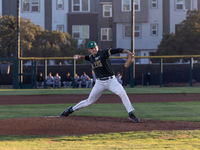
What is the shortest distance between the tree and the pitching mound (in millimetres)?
25448

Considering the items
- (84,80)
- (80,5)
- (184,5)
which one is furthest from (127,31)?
(84,80)

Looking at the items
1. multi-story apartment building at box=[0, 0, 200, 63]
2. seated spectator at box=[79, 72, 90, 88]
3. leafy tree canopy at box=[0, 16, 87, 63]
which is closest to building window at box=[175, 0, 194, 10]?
multi-story apartment building at box=[0, 0, 200, 63]

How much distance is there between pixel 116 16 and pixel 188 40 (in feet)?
32.3

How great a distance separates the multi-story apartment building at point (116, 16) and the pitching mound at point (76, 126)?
31558 mm

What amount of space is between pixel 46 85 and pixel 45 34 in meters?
10.5

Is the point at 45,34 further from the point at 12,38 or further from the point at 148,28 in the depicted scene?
the point at 148,28

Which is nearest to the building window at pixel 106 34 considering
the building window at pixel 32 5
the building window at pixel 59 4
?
the building window at pixel 59 4

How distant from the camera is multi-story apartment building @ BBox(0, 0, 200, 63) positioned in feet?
124

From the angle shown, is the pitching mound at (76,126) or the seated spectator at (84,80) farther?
the seated spectator at (84,80)

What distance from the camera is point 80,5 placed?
125 ft

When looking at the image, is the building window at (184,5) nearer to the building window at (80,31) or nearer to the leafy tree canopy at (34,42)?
the building window at (80,31)

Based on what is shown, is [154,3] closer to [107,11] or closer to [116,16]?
[116,16]

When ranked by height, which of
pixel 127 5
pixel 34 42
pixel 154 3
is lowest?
pixel 34 42

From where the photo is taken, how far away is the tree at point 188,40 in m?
32.0
